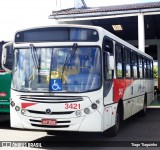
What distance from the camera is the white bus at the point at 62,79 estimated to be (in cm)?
775

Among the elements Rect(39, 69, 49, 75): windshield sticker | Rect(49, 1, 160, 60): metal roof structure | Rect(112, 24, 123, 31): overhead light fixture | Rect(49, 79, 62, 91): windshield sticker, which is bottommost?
Rect(49, 79, 62, 91): windshield sticker

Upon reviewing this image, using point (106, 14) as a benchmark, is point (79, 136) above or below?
below

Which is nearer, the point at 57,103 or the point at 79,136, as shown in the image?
the point at 57,103

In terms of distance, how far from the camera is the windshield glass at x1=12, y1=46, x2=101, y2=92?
7844 millimetres

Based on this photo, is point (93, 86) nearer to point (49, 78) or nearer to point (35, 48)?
point (49, 78)

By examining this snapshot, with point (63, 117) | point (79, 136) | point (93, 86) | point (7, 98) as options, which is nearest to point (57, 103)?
point (63, 117)

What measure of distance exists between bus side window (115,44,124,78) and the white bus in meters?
1.03

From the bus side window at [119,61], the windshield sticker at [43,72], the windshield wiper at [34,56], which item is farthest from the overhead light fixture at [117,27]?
the windshield sticker at [43,72]

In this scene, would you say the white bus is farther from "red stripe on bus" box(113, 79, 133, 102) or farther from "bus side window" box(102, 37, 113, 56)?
"red stripe on bus" box(113, 79, 133, 102)

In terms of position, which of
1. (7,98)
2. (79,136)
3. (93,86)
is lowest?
(79,136)

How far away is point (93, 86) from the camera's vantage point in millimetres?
7852

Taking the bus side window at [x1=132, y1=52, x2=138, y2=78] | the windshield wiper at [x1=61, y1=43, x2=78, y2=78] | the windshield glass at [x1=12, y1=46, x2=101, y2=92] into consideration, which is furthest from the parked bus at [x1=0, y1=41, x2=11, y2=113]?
the bus side window at [x1=132, y1=52, x2=138, y2=78]

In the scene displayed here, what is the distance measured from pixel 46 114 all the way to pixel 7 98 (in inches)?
144

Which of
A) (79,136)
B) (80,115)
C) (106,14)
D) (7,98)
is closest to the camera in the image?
(80,115)
